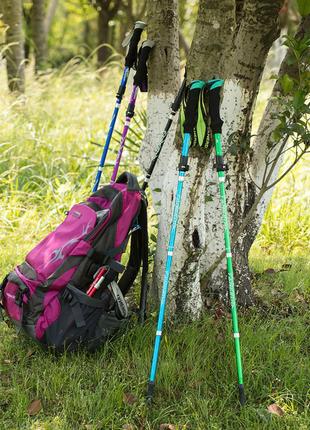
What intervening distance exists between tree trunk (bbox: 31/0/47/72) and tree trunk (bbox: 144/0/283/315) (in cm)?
781

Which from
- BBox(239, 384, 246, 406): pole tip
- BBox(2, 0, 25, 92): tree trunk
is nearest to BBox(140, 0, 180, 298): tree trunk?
BBox(239, 384, 246, 406): pole tip

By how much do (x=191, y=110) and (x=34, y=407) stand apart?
5.37ft

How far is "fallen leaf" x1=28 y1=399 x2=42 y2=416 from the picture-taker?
2664 mm

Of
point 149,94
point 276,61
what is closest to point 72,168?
point 149,94

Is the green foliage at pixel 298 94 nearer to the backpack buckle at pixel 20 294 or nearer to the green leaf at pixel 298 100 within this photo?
the green leaf at pixel 298 100

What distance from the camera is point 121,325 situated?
3135mm

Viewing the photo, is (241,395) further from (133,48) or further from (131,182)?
(133,48)

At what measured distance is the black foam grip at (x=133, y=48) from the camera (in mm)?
3652

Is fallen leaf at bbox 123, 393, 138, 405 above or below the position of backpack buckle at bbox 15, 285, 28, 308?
below

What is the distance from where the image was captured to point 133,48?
3688 millimetres

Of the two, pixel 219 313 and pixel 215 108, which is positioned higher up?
pixel 215 108

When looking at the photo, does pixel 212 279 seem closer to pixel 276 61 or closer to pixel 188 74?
pixel 188 74

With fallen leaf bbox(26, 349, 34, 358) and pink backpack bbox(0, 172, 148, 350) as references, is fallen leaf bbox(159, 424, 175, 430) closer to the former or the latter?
pink backpack bbox(0, 172, 148, 350)

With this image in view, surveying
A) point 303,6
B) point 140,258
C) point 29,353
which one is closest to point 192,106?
point 303,6
